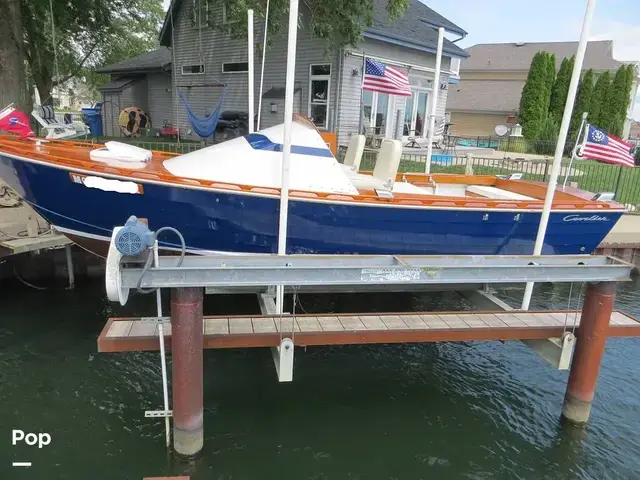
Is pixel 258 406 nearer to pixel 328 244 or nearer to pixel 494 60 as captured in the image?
pixel 328 244

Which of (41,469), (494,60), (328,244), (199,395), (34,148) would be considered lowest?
(41,469)

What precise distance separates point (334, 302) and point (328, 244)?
2.14m

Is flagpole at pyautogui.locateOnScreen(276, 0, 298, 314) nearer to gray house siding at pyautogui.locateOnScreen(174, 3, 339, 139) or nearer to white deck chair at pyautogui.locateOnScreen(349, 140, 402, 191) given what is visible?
white deck chair at pyautogui.locateOnScreen(349, 140, 402, 191)

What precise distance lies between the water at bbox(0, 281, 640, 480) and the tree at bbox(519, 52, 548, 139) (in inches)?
780

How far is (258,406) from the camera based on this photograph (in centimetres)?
559

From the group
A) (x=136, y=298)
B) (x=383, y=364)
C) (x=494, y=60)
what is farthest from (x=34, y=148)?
(x=494, y=60)

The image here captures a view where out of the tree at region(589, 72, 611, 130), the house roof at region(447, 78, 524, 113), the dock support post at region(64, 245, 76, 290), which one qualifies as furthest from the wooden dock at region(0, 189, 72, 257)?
the house roof at region(447, 78, 524, 113)

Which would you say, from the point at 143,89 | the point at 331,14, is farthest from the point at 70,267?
the point at 143,89

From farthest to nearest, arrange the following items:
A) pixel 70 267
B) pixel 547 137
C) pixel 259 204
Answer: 1. pixel 547 137
2. pixel 70 267
3. pixel 259 204

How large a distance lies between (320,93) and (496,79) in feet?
82.3

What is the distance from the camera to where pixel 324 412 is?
555 cm

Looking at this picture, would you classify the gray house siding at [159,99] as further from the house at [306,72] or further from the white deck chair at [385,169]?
the white deck chair at [385,169]

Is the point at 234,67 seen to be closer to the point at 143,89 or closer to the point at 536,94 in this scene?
the point at 143,89

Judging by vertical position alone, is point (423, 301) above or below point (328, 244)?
below
